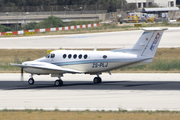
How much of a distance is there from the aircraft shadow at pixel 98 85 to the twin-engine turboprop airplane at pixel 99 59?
84 cm

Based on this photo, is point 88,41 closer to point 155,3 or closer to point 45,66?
point 45,66

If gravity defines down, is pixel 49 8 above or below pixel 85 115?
above

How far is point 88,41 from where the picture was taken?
6038cm

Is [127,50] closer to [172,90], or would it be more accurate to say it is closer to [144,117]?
[172,90]

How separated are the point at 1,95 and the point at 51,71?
524 cm

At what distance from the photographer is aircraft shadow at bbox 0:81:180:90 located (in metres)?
25.2

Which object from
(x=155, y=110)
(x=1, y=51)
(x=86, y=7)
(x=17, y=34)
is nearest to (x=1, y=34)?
(x=17, y=34)

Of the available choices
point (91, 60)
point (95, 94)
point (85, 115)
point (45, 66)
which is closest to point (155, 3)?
point (91, 60)

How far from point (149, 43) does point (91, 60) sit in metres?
4.58

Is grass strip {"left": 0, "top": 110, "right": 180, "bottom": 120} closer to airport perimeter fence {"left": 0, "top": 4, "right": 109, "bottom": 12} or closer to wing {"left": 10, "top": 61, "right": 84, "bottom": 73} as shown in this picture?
A: wing {"left": 10, "top": 61, "right": 84, "bottom": 73}

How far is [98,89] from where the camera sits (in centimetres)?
2467

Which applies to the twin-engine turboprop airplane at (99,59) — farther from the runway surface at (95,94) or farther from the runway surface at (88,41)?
the runway surface at (88,41)

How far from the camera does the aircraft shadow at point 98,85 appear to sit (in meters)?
25.2

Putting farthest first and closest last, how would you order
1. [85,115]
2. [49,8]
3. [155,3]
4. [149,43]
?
[155,3] < [49,8] < [149,43] < [85,115]
